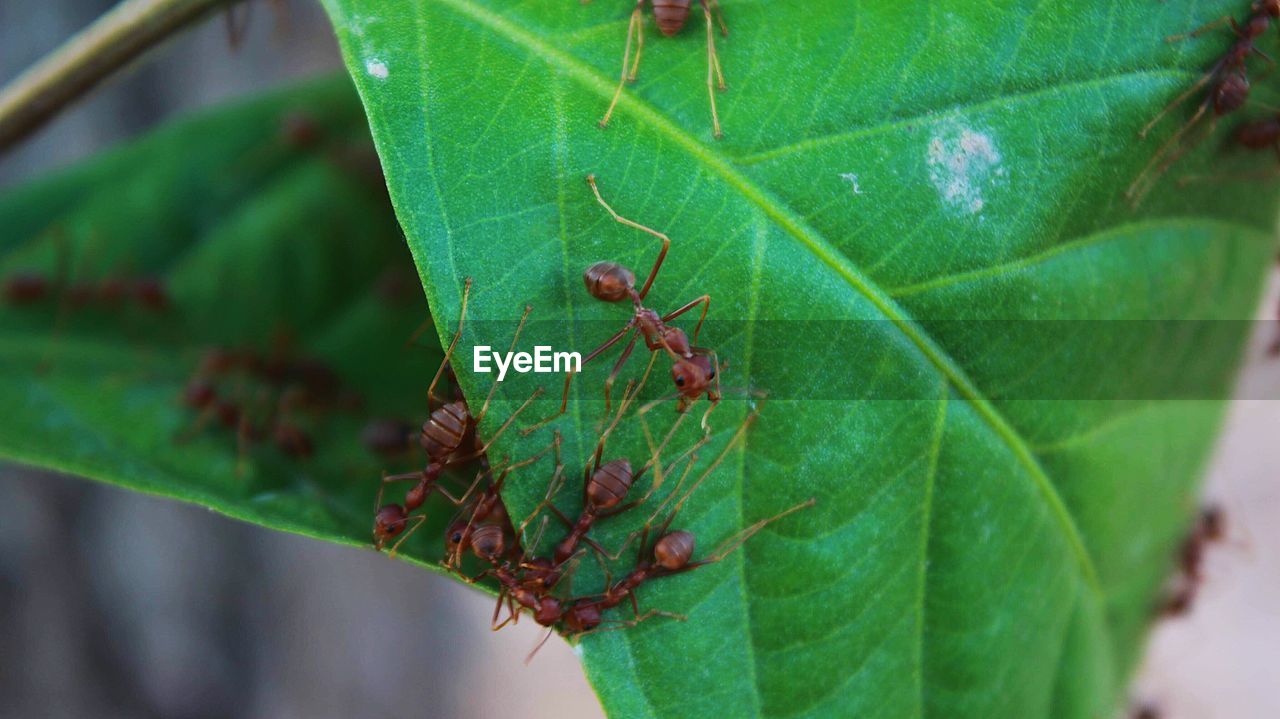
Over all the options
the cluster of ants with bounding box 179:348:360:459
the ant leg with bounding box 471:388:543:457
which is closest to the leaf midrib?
the ant leg with bounding box 471:388:543:457

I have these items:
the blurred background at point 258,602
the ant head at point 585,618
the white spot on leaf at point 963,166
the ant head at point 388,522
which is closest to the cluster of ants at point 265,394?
the ant head at point 388,522

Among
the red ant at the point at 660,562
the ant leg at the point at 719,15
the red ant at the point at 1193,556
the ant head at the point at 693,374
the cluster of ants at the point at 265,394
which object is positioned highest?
the ant leg at the point at 719,15

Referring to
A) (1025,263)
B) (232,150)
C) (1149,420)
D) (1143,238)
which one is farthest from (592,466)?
(232,150)

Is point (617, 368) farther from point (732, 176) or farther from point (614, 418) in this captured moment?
point (732, 176)

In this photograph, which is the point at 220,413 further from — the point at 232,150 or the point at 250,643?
the point at 250,643

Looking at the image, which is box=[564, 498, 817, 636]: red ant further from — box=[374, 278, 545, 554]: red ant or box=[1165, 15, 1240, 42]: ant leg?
box=[1165, 15, 1240, 42]: ant leg

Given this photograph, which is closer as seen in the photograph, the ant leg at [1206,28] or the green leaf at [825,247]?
the green leaf at [825,247]

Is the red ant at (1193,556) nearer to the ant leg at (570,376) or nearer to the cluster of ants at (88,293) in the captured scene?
the ant leg at (570,376)
